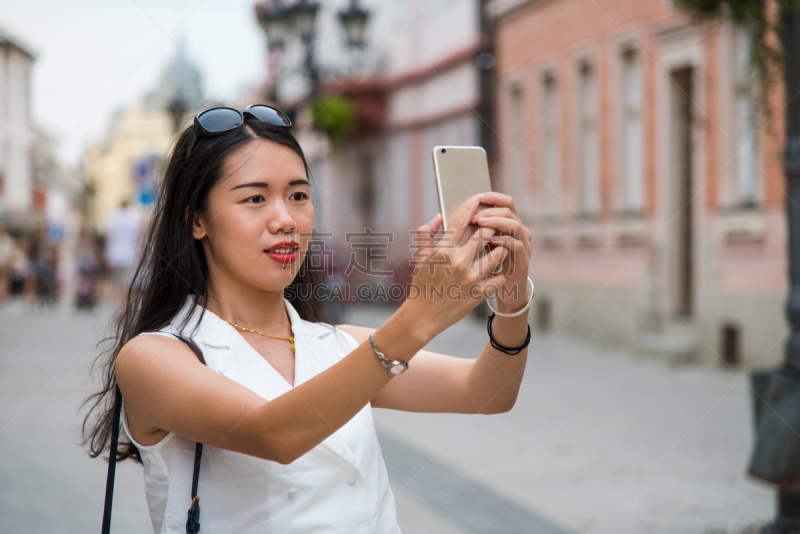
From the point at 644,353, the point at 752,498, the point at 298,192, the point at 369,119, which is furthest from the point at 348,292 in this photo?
the point at 298,192

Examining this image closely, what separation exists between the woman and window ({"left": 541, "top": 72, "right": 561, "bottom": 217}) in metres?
13.1

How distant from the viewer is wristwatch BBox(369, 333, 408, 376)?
4.99ft

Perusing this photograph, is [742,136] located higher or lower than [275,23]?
lower

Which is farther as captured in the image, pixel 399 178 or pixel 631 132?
pixel 399 178

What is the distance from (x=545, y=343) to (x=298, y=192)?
11.8 metres

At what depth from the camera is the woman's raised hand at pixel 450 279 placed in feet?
4.81

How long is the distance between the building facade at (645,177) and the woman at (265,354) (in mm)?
5145

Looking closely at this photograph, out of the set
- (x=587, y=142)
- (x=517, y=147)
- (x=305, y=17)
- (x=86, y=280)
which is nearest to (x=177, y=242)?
(x=305, y=17)

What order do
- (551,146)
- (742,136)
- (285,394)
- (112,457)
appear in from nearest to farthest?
(285,394) → (112,457) → (742,136) → (551,146)

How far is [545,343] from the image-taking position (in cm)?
1346

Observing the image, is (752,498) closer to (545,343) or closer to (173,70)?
(545,343)

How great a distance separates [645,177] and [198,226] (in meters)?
10.9

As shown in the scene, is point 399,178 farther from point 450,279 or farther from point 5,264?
point 450,279

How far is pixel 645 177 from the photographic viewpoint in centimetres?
1220
